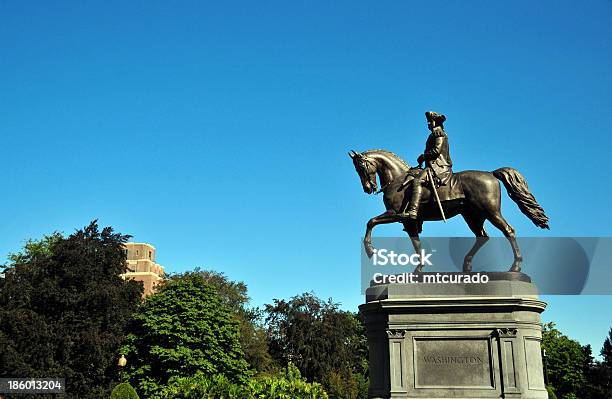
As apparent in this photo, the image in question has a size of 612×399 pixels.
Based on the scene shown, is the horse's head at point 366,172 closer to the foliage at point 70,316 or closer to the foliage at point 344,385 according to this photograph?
the foliage at point 70,316

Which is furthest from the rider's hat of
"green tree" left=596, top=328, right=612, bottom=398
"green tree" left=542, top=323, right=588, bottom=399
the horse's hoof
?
"green tree" left=542, top=323, right=588, bottom=399

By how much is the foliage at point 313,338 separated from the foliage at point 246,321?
2.27 metres

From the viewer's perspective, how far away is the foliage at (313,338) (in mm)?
69688

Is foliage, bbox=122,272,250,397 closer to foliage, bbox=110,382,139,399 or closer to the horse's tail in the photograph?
foliage, bbox=110,382,139,399

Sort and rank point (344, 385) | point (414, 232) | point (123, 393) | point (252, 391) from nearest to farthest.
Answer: point (414, 232) < point (252, 391) < point (123, 393) < point (344, 385)

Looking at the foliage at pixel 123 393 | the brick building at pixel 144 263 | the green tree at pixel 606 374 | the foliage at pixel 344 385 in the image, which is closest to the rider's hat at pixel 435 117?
the foliage at pixel 123 393

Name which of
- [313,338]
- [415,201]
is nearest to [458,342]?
[415,201]

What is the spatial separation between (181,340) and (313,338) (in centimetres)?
2574

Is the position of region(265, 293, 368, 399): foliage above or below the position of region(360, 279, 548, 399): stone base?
above

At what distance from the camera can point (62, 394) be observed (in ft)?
143

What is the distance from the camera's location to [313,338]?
7050 centimetres

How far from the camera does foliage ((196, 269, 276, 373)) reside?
62.7 meters

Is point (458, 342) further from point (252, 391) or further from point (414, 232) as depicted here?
point (252, 391)

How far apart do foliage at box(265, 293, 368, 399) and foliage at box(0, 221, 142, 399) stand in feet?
81.7
